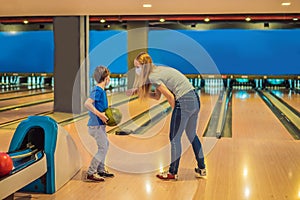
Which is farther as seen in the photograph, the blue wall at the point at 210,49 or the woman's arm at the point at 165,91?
the blue wall at the point at 210,49

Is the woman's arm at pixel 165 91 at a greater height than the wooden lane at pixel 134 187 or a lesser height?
greater

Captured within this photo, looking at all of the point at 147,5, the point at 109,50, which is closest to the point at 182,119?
the point at 147,5

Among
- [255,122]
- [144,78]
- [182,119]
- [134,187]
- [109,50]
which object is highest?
[109,50]

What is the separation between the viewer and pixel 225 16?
1020 centimetres

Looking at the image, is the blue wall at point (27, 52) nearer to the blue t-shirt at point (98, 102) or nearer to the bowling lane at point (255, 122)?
the bowling lane at point (255, 122)

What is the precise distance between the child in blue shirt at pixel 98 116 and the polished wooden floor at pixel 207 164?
0.15 metres

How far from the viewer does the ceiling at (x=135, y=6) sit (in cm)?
577

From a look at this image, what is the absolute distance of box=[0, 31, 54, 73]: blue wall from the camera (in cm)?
1460

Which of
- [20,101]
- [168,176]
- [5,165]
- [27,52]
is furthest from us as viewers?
[27,52]

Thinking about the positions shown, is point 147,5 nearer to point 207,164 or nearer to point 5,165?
point 207,164

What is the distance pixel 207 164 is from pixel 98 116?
131 centimetres

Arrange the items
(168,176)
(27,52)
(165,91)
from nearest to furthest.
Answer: (165,91), (168,176), (27,52)

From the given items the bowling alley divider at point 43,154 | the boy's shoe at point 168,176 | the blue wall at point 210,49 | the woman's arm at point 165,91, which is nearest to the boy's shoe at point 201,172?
the boy's shoe at point 168,176

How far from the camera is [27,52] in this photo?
14.8 metres
